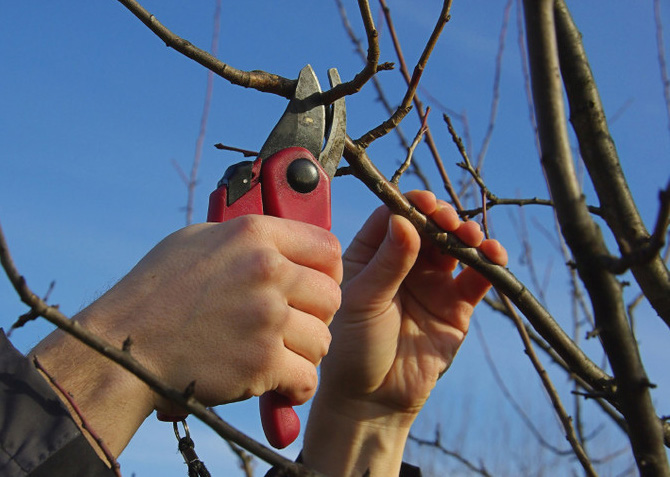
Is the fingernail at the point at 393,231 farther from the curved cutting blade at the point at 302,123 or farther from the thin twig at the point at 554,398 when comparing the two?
the thin twig at the point at 554,398

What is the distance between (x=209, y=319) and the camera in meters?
1.27

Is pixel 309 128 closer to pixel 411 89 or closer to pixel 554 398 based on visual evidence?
pixel 411 89

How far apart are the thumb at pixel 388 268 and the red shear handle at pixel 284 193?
257 millimetres

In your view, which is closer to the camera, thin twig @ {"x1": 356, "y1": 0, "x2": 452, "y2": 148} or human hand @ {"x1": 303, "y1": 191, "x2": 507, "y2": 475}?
thin twig @ {"x1": 356, "y1": 0, "x2": 452, "y2": 148}

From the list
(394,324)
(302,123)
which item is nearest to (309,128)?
(302,123)

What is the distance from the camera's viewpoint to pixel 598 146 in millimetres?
1151

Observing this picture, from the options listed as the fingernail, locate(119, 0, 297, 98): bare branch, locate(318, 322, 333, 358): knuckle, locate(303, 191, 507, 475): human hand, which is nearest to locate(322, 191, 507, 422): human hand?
locate(303, 191, 507, 475): human hand

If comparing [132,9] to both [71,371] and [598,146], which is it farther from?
[598,146]

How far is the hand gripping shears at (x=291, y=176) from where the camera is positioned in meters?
1.58

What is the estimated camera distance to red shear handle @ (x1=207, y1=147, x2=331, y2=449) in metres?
1.65

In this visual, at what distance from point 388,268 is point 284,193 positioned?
1.61ft

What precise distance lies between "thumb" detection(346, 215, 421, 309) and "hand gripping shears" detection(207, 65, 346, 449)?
26 centimetres

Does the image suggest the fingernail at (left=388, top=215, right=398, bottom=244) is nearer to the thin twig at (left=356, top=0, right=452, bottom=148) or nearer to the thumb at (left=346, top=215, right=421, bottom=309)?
the thumb at (left=346, top=215, right=421, bottom=309)

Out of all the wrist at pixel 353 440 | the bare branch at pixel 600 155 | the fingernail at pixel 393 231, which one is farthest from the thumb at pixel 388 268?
the bare branch at pixel 600 155
